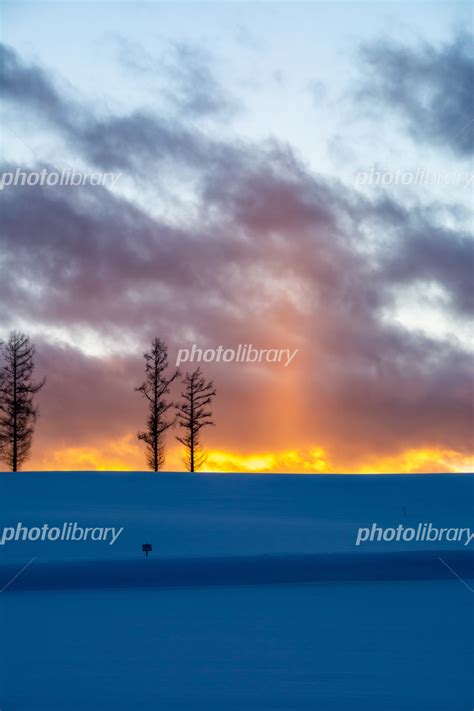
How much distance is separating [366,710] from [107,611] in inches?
246

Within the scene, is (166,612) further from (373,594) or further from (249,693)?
(249,693)

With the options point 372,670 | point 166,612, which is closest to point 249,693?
point 372,670

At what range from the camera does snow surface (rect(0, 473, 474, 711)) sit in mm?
9383

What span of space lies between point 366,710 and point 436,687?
124 centimetres

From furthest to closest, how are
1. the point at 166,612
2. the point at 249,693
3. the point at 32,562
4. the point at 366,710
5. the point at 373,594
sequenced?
the point at 32,562 < the point at 373,594 < the point at 166,612 < the point at 249,693 < the point at 366,710

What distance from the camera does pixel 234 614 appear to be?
1370 cm

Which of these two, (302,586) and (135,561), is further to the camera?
(135,561)

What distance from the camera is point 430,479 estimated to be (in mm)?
40469

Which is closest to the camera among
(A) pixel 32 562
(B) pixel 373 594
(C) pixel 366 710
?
(C) pixel 366 710

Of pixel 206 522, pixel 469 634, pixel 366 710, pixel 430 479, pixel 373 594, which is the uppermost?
pixel 430 479

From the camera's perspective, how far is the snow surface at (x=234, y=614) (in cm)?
938

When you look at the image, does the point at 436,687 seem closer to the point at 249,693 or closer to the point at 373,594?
the point at 249,693

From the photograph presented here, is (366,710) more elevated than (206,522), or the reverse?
(206,522)

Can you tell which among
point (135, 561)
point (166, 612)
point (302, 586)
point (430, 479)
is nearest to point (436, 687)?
point (166, 612)
